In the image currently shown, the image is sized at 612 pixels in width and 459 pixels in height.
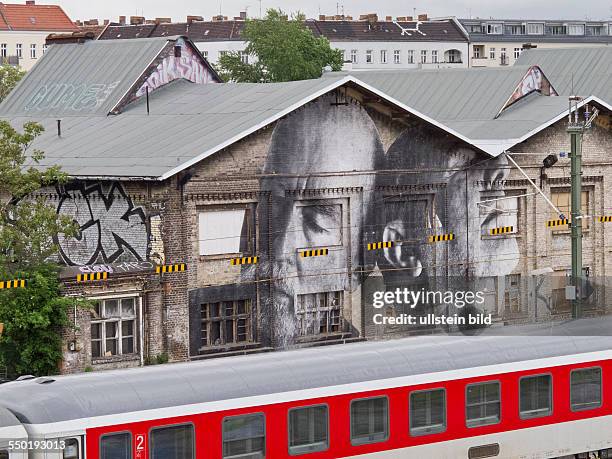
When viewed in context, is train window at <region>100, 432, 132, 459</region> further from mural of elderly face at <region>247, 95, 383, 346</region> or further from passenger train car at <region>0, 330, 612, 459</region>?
mural of elderly face at <region>247, 95, 383, 346</region>

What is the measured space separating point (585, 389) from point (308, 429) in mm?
5476

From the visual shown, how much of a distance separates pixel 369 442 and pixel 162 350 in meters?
11.7

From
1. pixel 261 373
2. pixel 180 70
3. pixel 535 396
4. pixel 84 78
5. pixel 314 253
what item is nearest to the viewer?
pixel 261 373

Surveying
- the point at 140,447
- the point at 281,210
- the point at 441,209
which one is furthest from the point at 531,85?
the point at 140,447

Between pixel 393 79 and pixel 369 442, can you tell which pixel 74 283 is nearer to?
pixel 369 442

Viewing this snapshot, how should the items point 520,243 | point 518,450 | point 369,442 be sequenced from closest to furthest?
point 369,442
point 518,450
point 520,243

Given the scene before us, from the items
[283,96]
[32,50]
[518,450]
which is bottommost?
[518,450]

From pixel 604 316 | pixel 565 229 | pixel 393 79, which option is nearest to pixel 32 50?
pixel 393 79

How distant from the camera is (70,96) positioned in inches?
1724

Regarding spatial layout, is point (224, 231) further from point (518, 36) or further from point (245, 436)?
point (518, 36)

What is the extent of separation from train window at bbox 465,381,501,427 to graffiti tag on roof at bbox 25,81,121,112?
21176 mm

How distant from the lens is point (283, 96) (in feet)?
121

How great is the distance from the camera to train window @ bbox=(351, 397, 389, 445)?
22000 mm

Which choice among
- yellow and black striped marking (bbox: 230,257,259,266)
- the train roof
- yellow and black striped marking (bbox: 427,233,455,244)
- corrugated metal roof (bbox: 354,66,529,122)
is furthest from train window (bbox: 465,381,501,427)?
corrugated metal roof (bbox: 354,66,529,122)
